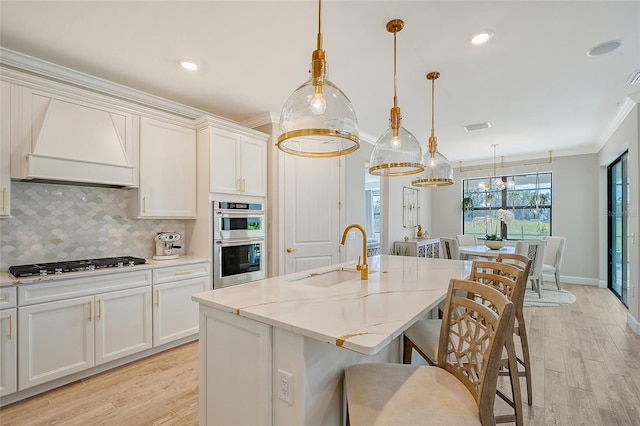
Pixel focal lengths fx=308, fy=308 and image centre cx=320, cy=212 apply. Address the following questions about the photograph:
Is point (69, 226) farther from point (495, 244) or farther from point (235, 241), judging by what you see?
point (495, 244)

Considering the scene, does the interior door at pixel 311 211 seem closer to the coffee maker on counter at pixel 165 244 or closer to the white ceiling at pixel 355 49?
the white ceiling at pixel 355 49

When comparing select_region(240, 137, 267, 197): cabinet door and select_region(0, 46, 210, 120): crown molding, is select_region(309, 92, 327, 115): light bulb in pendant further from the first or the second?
select_region(0, 46, 210, 120): crown molding

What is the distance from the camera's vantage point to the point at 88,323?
248 centimetres

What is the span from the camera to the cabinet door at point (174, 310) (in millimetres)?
2904

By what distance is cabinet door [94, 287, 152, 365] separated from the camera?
8.37 feet

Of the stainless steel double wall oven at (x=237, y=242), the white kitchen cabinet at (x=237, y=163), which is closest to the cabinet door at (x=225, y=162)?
A: the white kitchen cabinet at (x=237, y=163)

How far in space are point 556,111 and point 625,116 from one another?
2.74ft

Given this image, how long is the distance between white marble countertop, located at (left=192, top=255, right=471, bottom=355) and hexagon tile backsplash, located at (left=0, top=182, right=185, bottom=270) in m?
1.97

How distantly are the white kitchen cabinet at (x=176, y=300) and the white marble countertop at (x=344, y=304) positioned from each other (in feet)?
4.76

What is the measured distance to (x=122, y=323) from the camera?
2.68 meters

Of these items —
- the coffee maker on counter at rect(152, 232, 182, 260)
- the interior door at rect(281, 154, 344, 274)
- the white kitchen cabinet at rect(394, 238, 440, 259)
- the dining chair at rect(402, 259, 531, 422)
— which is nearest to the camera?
the dining chair at rect(402, 259, 531, 422)

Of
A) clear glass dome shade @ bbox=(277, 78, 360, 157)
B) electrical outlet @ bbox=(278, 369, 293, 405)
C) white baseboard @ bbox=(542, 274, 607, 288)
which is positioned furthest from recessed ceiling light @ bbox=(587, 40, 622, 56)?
white baseboard @ bbox=(542, 274, 607, 288)

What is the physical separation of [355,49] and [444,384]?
232cm

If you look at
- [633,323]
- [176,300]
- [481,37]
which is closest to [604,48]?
[481,37]
